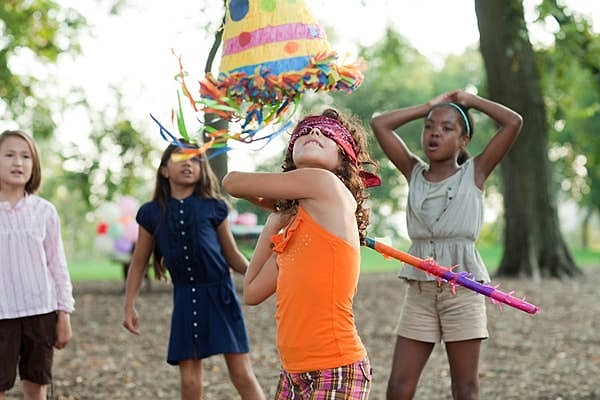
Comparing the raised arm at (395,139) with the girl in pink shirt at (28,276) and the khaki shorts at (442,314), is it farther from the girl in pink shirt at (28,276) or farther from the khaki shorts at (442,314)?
the girl in pink shirt at (28,276)

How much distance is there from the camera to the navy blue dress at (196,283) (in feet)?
14.7

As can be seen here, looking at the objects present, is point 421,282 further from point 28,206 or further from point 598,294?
point 598,294

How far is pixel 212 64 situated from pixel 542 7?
5.95 m

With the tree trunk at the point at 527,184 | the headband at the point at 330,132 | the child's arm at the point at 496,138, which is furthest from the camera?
the tree trunk at the point at 527,184

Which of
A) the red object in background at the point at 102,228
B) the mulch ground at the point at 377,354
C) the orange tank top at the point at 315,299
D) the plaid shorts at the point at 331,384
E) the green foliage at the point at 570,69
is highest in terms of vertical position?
the green foliage at the point at 570,69

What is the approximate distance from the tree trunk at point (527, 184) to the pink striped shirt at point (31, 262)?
11052mm

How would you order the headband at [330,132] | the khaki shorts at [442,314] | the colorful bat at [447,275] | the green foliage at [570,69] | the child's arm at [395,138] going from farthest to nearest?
the green foliage at [570,69], the child's arm at [395,138], the khaki shorts at [442,314], the colorful bat at [447,275], the headband at [330,132]

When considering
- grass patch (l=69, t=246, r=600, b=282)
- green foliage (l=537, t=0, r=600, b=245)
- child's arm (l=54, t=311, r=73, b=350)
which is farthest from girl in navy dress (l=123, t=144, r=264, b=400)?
grass patch (l=69, t=246, r=600, b=282)

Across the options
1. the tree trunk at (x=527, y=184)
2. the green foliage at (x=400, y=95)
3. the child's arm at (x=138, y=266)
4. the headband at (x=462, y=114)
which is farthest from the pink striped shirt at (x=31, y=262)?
the green foliage at (x=400, y=95)

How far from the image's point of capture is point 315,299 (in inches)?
116

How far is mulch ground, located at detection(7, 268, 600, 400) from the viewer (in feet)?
20.7

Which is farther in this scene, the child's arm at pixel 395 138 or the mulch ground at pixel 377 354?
the mulch ground at pixel 377 354

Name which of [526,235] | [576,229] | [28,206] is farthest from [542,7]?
[576,229]

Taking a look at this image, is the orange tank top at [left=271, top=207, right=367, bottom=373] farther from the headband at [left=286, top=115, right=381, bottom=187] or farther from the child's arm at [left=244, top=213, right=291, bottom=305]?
the headband at [left=286, top=115, right=381, bottom=187]
